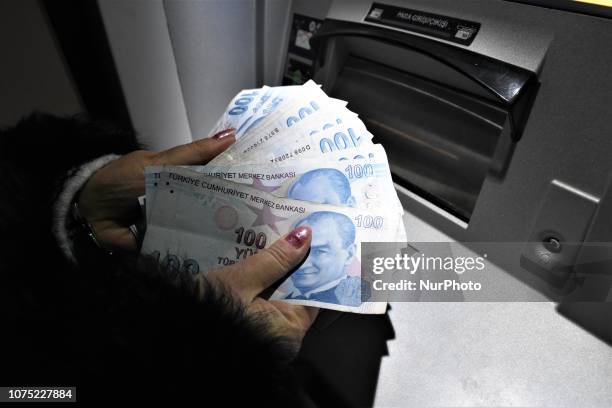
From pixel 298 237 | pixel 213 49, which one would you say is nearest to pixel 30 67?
pixel 213 49

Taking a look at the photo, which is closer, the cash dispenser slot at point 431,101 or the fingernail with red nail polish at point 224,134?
the cash dispenser slot at point 431,101

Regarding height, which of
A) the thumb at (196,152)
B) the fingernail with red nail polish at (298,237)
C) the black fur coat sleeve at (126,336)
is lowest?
the black fur coat sleeve at (126,336)

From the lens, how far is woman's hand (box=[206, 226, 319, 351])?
55 cm

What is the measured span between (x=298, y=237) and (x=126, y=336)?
0.29 metres

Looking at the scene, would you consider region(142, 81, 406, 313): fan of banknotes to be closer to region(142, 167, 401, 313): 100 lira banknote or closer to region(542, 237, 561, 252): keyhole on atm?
region(142, 167, 401, 313): 100 lira banknote

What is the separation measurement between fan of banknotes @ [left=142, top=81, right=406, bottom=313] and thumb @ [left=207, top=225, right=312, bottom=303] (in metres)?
0.04

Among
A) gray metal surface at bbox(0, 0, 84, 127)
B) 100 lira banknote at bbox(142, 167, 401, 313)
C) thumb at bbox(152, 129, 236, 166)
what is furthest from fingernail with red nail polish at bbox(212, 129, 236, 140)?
gray metal surface at bbox(0, 0, 84, 127)

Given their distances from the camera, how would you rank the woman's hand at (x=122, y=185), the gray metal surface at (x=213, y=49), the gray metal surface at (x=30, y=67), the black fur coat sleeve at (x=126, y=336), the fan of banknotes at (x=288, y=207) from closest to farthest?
the black fur coat sleeve at (x=126, y=336) < the fan of banknotes at (x=288, y=207) < the woman's hand at (x=122, y=185) < the gray metal surface at (x=213, y=49) < the gray metal surface at (x=30, y=67)

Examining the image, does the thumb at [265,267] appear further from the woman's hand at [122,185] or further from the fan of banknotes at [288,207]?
the woman's hand at [122,185]

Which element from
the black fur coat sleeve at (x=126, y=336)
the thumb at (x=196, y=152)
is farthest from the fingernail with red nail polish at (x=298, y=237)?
the thumb at (x=196, y=152)

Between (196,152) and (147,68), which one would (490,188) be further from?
(147,68)

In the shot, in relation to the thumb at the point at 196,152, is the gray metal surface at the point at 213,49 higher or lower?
higher

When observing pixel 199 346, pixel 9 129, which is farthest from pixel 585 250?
pixel 9 129

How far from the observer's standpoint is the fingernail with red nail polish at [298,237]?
24.4 inches
